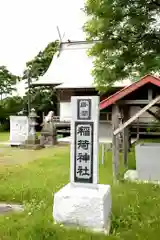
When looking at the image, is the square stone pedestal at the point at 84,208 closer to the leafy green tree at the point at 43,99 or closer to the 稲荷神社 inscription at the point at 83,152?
the 稲荷神社 inscription at the point at 83,152

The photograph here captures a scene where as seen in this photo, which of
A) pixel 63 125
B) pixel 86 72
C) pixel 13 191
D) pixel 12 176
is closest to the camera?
pixel 13 191

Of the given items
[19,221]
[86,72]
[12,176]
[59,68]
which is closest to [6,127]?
[59,68]

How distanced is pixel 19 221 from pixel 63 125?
14560 millimetres

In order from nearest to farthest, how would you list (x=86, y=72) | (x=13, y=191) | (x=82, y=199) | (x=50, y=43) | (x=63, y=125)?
(x=82, y=199)
(x=13, y=191)
(x=63, y=125)
(x=86, y=72)
(x=50, y=43)

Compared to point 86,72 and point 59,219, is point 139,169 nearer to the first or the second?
point 59,219

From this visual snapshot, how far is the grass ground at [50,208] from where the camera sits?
3.91m

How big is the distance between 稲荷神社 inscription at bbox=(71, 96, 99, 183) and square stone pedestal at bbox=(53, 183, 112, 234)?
189mm

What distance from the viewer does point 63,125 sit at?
1888 cm

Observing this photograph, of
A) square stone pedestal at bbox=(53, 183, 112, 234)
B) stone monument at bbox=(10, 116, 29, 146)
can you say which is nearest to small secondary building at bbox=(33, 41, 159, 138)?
stone monument at bbox=(10, 116, 29, 146)

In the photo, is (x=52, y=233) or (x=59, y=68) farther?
(x=59, y=68)

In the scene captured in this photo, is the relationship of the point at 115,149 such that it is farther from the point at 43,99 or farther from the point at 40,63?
the point at 40,63

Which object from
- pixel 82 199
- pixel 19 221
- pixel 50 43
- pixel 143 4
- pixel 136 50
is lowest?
pixel 19 221

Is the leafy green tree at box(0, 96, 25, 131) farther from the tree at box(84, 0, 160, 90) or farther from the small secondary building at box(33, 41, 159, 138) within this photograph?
the tree at box(84, 0, 160, 90)

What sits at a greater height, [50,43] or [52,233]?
[50,43]
